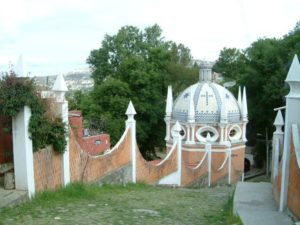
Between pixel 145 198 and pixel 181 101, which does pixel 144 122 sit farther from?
pixel 145 198

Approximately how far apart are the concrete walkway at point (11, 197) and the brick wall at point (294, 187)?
4284mm

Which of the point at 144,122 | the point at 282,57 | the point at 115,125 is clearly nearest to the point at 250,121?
the point at 282,57

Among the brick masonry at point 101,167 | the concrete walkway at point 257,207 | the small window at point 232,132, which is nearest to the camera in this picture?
the concrete walkway at point 257,207

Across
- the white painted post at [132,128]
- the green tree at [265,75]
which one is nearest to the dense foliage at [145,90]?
the green tree at [265,75]

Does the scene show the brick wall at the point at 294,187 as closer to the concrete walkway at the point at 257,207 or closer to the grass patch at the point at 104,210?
the concrete walkway at the point at 257,207

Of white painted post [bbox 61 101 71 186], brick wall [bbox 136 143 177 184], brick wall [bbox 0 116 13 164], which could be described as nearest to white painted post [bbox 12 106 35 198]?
brick wall [bbox 0 116 13 164]

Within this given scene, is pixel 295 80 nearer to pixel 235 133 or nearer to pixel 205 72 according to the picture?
pixel 235 133

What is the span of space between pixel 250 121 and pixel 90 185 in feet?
91.0

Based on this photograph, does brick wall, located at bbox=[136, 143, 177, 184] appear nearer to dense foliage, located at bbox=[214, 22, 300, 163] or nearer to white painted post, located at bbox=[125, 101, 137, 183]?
white painted post, located at bbox=[125, 101, 137, 183]

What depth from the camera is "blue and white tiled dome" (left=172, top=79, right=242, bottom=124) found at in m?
29.1

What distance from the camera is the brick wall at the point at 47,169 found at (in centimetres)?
777

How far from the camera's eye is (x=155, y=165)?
51.0 ft

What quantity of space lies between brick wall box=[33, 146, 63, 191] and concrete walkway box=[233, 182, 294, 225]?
352 centimetres

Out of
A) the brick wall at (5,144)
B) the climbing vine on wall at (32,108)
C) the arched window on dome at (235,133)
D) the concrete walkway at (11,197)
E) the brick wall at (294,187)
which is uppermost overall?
Answer: the climbing vine on wall at (32,108)
